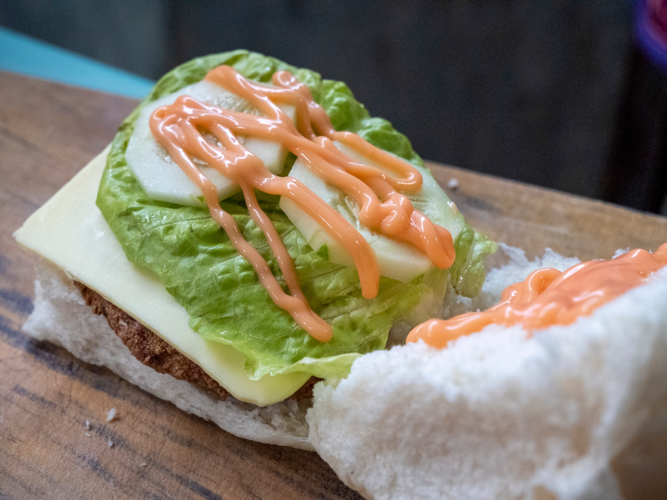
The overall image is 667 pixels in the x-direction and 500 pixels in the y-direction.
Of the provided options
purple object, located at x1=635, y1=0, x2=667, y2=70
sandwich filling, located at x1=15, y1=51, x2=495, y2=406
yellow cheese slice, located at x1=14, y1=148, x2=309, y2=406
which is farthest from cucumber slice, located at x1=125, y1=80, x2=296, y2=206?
purple object, located at x1=635, y1=0, x2=667, y2=70

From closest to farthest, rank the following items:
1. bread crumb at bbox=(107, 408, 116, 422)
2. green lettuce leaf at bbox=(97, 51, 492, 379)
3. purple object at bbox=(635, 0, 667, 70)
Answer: green lettuce leaf at bbox=(97, 51, 492, 379), bread crumb at bbox=(107, 408, 116, 422), purple object at bbox=(635, 0, 667, 70)

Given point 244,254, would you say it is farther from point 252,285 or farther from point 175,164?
point 175,164

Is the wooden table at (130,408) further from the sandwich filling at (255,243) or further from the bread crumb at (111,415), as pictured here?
the sandwich filling at (255,243)

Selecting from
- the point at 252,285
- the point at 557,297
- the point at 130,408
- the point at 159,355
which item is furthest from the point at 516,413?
the point at 130,408

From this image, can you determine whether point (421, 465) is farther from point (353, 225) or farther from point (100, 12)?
point (100, 12)

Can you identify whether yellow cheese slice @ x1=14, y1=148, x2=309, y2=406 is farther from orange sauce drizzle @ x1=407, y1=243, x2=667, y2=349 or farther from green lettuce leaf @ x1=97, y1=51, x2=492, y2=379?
orange sauce drizzle @ x1=407, y1=243, x2=667, y2=349

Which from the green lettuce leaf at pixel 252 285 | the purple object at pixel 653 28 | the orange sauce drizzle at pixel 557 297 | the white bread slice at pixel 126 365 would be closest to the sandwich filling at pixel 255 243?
the green lettuce leaf at pixel 252 285

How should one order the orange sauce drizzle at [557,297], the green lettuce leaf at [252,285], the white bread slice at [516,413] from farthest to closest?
1. the green lettuce leaf at [252,285]
2. the orange sauce drizzle at [557,297]
3. the white bread slice at [516,413]
